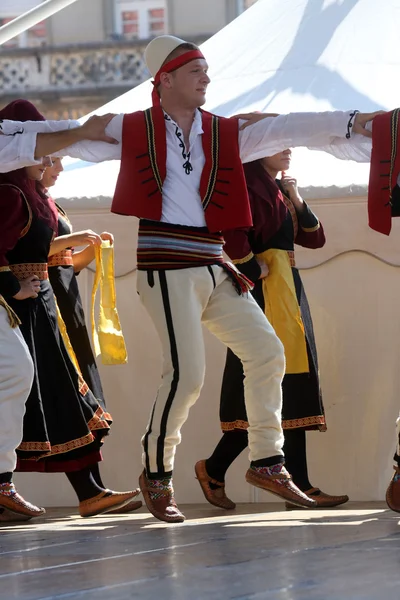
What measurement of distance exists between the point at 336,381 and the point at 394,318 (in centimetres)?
32

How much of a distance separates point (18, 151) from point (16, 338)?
61 cm

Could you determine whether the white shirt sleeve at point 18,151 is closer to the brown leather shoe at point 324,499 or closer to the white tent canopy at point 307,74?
the white tent canopy at point 307,74

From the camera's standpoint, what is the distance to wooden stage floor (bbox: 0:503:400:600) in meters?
2.63

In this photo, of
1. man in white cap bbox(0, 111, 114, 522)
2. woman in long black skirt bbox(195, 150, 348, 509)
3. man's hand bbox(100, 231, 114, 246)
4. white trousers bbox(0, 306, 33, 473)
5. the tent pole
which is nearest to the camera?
man in white cap bbox(0, 111, 114, 522)

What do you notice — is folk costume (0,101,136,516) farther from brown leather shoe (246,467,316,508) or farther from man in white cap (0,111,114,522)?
brown leather shoe (246,467,316,508)

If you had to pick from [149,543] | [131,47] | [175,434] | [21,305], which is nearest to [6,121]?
[21,305]

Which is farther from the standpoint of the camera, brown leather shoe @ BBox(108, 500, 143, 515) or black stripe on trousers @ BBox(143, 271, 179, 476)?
brown leather shoe @ BBox(108, 500, 143, 515)

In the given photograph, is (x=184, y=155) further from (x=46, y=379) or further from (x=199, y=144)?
(x=46, y=379)

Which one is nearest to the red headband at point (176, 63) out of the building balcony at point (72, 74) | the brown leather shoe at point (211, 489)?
the brown leather shoe at point (211, 489)

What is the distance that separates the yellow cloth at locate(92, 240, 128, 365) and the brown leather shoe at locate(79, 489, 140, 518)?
0.51 m

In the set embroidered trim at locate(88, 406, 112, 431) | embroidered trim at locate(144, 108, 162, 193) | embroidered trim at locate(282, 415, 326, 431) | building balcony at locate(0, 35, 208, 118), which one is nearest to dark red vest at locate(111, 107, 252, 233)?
embroidered trim at locate(144, 108, 162, 193)

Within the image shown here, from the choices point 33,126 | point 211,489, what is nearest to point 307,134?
point 33,126

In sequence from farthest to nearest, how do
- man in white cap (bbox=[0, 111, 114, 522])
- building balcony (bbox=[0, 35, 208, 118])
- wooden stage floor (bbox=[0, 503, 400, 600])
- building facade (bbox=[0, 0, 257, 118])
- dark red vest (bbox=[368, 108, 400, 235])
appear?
building facade (bbox=[0, 0, 257, 118]) → building balcony (bbox=[0, 35, 208, 118]) → man in white cap (bbox=[0, 111, 114, 522]) → dark red vest (bbox=[368, 108, 400, 235]) → wooden stage floor (bbox=[0, 503, 400, 600])

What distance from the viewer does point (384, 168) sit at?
12.8 ft
